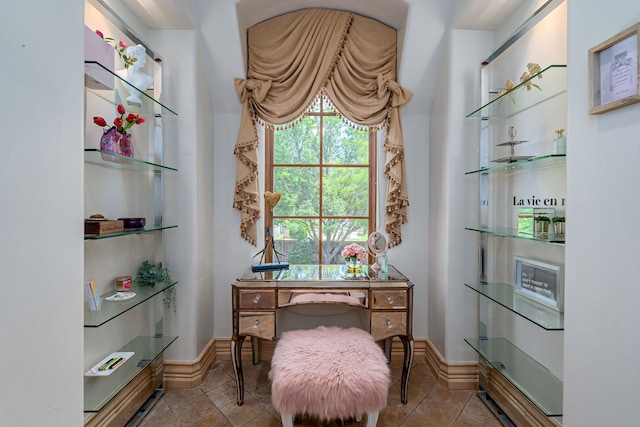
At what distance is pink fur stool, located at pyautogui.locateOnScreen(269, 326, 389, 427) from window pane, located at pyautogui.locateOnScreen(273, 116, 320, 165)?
5.14ft

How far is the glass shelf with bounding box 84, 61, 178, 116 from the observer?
59.5 inches

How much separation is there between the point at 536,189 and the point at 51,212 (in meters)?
2.24

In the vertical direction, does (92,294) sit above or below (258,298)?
above

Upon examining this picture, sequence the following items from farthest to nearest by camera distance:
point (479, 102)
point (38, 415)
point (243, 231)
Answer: point (243, 231) → point (479, 102) → point (38, 415)

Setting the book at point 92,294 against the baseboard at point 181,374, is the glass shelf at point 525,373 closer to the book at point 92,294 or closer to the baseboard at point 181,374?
the baseboard at point 181,374

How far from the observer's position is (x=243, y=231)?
2.72 m

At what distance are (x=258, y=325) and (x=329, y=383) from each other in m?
0.70

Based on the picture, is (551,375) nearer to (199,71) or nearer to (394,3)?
(394,3)

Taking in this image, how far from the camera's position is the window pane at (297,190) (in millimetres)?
2850

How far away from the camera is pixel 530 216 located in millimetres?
1720

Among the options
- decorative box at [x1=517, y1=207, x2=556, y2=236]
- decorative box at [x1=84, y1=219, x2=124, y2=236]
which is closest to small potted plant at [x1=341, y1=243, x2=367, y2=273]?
decorative box at [x1=517, y1=207, x2=556, y2=236]

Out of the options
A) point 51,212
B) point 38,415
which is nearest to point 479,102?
point 51,212

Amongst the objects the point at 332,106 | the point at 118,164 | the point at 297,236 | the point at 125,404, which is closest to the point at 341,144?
the point at 332,106

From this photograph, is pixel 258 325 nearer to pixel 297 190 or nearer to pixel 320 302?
pixel 320 302
